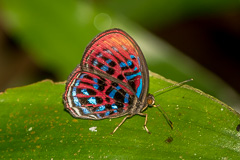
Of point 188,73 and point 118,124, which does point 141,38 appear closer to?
point 188,73

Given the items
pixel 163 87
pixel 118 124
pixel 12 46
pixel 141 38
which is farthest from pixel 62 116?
pixel 12 46

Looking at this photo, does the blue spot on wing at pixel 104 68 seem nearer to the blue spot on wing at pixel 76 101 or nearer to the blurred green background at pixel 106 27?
the blue spot on wing at pixel 76 101

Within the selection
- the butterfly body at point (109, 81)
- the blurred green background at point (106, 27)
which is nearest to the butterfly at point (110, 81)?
the butterfly body at point (109, 81)

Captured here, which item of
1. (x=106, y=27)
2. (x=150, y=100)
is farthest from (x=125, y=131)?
(x=106, y=27)

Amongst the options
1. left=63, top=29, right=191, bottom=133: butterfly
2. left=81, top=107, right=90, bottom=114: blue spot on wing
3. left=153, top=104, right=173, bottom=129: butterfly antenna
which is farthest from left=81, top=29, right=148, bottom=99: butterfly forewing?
left=81, top=107, right=90, bottom=114: blue spot on wing

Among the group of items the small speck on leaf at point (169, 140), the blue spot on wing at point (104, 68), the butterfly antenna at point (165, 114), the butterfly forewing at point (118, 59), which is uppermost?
the butterfly forewing at point (118, 59)

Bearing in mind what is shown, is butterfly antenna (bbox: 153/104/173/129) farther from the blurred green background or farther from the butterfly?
the blurred green background

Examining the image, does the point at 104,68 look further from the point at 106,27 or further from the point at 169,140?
the point at 106,27

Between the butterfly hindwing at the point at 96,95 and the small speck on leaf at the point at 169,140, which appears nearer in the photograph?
the small speck on leaf at the point at 169,140
